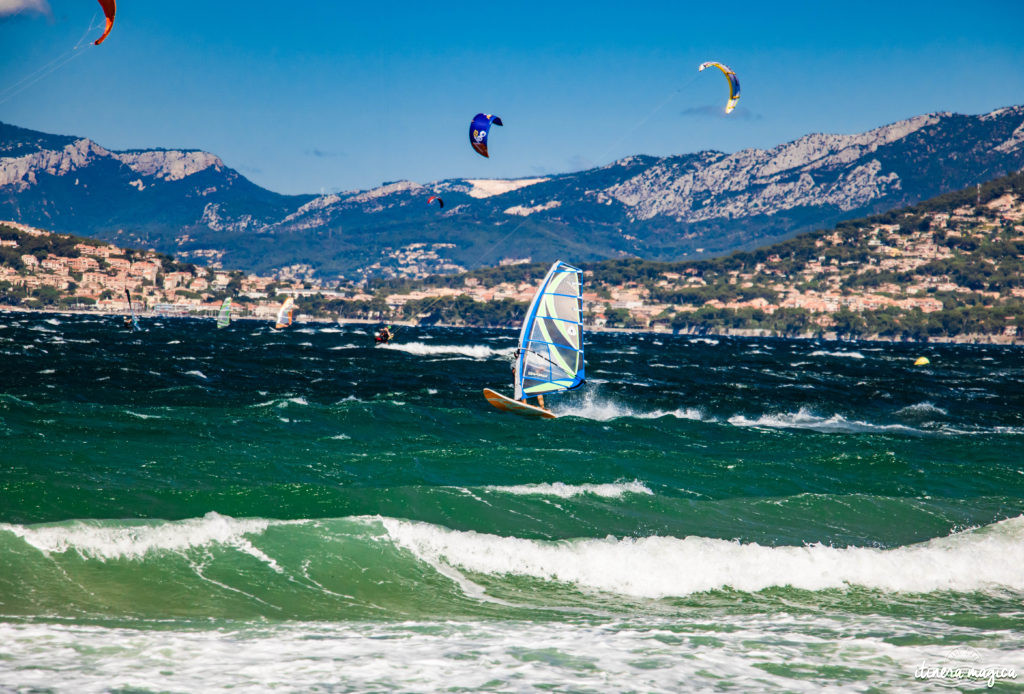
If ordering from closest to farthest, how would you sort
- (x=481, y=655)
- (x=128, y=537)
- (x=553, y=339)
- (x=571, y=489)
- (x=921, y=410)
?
(x=481, y=655), (x=128, y=537), (x=571, y=489), (x=553, y=339), (x=921, y=410)

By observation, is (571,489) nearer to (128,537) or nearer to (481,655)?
(128,537)

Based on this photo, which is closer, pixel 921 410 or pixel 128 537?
pixel 128 537

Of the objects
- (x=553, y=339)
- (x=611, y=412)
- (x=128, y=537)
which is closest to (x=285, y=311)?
(x=611, y=412)

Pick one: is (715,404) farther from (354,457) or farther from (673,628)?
(673,628)

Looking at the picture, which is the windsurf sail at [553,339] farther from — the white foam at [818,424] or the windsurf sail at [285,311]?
the windsurf sail at [285,311]

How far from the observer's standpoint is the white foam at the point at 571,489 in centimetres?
1761

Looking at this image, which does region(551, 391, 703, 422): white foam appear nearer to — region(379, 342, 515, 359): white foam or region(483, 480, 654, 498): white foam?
region(483, 480, 654, 498): white foam

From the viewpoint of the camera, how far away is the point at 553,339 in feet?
96.2

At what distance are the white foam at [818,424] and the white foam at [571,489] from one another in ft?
45.2

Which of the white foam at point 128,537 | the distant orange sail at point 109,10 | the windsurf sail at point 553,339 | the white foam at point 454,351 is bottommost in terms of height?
the white foam at point 128,537

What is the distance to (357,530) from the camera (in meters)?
13.5

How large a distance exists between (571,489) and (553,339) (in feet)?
38.5

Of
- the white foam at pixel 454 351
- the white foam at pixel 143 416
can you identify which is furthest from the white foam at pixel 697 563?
the white foam at pixel 454 351

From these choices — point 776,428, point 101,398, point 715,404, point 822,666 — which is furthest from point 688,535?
point 715,404
